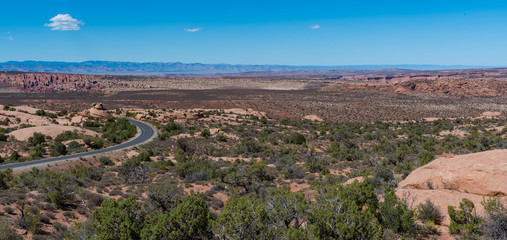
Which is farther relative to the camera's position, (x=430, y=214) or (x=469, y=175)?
(x=469, y=175)

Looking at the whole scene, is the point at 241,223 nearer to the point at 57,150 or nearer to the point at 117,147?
the point at 57,150

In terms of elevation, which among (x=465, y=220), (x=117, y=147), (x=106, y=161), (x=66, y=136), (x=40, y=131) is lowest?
(x=117, y=147)

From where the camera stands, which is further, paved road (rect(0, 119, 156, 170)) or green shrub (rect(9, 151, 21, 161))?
green shrub (rect(9, 151, 21, 161))

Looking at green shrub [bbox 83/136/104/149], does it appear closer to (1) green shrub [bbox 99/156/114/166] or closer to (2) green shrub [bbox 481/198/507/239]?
(1) green shrub [bbox 99/156/114/166]

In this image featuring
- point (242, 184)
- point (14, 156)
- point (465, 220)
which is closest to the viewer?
point (465, 220)

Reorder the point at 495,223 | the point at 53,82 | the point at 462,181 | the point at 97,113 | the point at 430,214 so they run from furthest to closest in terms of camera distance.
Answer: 1. the point at 53,82
2. the point at 97,113
3. the point at 462,181
4. the point at 430,214
5. the point at 495,223

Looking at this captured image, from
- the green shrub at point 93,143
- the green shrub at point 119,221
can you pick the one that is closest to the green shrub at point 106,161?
the green shrub at point 93,143

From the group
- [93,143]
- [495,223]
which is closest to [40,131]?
[93,143]

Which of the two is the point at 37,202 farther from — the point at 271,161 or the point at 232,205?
the point at 271,161

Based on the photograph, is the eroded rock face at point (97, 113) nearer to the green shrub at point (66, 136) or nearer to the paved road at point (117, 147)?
the paved road at point (117, 147)

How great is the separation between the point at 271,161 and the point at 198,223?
19286 mm

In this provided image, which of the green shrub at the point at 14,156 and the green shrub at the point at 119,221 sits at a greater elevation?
the green shrub at the point at 119,221

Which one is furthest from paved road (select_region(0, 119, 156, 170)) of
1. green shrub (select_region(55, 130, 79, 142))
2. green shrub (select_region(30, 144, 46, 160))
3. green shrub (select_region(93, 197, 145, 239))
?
green shrub (select_region(93, 197, 145, 239))

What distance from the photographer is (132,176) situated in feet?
75.0
